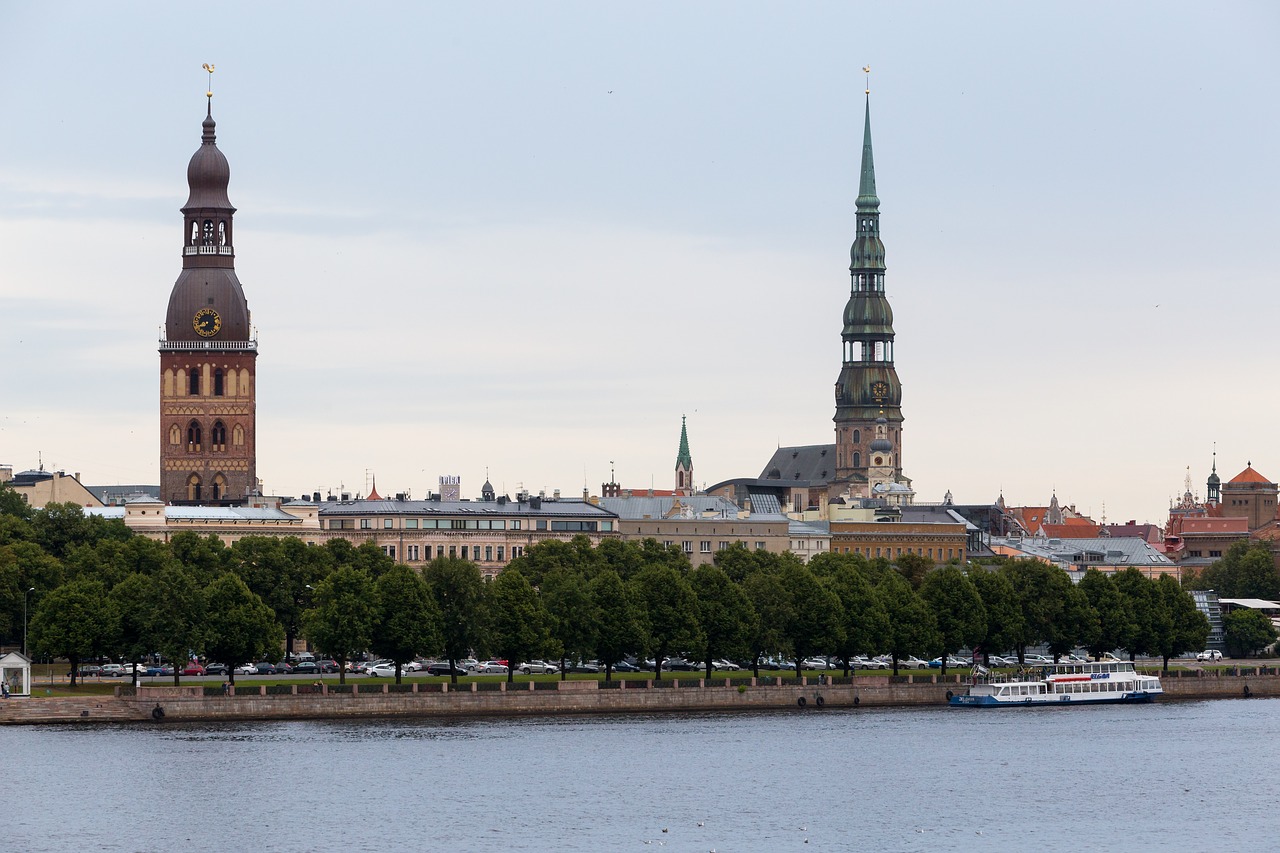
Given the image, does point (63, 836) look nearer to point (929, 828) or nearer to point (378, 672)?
point (929, 828)

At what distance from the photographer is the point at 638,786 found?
376ft

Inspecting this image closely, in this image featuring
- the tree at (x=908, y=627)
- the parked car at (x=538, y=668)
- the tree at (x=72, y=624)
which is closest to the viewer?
the tree at (x=72, y=624)

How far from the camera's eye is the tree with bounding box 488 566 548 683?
149m

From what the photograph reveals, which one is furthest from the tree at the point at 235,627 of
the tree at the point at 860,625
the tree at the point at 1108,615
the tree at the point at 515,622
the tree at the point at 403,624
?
the tree at the point at 1108,615

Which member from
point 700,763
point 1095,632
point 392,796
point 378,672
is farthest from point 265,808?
point 1095,632

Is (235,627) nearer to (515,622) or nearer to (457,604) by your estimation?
(457,604)

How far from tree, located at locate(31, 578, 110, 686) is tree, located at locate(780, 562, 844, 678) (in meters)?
38.8

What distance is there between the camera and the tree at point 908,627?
16362 centimetres

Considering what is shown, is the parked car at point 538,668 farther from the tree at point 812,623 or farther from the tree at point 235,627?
the tree at point 235,627

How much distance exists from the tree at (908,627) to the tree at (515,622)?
2260 cm

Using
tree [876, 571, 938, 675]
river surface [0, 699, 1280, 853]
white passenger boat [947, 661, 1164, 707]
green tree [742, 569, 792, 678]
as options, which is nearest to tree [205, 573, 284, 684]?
river surface [0, 699, 1280, 853]

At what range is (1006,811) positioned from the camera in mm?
109812

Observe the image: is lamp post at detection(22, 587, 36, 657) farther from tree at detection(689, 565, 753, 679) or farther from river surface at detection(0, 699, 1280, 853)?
tree at detection(689, 565, 753, 679)

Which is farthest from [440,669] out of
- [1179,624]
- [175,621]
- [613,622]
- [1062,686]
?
[1179,624]
